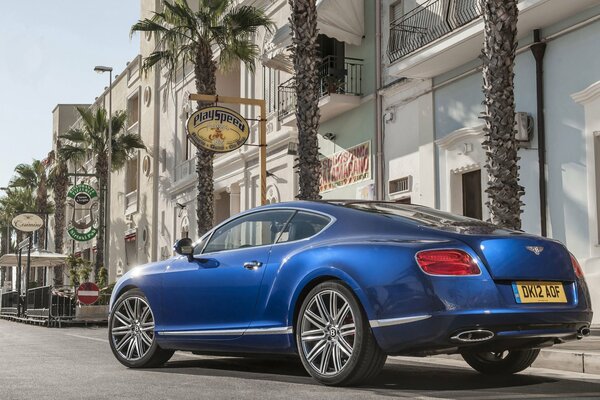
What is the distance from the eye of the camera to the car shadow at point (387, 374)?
20.2 ft

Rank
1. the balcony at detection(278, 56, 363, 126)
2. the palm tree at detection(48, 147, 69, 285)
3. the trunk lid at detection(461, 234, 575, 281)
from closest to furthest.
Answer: the trunk lid at detection(461, 234, 575, 281), the balcony at detection(278, 56, 363, 126), the palm tree at detection(48, 147, 69, 285)

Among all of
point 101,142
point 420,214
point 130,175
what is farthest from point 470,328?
point 130,175

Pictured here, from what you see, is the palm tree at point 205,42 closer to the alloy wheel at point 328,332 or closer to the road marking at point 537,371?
the road marking at point 537,371

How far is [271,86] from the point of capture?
27828 mm

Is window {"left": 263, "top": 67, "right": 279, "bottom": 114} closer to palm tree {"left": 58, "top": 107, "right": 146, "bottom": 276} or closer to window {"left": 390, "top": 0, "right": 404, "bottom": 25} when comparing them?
window {"left": 390, "top": 0, "right": 404, "bottom": 25}

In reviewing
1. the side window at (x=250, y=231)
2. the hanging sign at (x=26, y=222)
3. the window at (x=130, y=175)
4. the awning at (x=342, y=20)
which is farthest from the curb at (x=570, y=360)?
the window at (x=130, y=175)

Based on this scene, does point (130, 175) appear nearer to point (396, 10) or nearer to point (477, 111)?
point (396, 10)

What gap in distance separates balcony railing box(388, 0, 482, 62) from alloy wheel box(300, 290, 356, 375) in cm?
1130

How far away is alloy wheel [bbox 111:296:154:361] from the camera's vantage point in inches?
307

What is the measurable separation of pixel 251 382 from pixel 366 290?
1.28 metres

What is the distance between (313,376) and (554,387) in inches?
66.4

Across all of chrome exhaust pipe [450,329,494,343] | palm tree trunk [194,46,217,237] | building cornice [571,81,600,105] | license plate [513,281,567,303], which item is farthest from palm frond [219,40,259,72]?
chrome exhaust pipe [450,329,494,343]

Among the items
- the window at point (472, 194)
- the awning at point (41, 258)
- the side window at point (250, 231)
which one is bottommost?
the side window at point (250, 231)

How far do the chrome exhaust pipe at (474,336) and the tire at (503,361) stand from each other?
4.46ft
